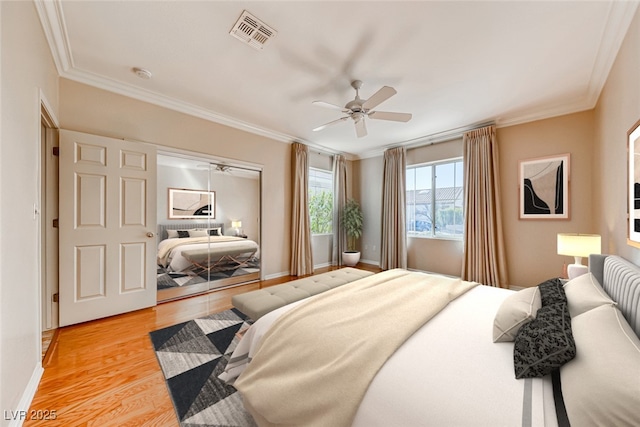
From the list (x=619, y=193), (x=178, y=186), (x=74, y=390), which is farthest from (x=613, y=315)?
(x=178, y=186)

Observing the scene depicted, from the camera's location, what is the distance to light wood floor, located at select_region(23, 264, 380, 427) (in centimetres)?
150

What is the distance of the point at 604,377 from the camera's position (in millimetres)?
755

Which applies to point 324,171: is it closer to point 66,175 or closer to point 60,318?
point 66,175

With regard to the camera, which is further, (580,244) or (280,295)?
(580,244)

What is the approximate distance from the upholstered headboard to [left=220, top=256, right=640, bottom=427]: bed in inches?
0.4

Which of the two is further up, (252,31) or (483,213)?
(252,31)

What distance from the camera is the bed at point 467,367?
0.80 meters

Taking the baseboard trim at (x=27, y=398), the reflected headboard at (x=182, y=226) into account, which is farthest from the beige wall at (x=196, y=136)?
the baseboard trim at (x=27, y=398)

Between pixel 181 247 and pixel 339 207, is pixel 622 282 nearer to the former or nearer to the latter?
pixel 181 247

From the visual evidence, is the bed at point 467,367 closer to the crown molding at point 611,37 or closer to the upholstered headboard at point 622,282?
the upholstered headboard at point 622,282

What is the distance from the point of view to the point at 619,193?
224 centimetres

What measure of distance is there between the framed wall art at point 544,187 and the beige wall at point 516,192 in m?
0.07

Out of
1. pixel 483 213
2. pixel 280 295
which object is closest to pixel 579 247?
pixel 483 213

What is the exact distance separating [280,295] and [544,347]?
69.6 inches
